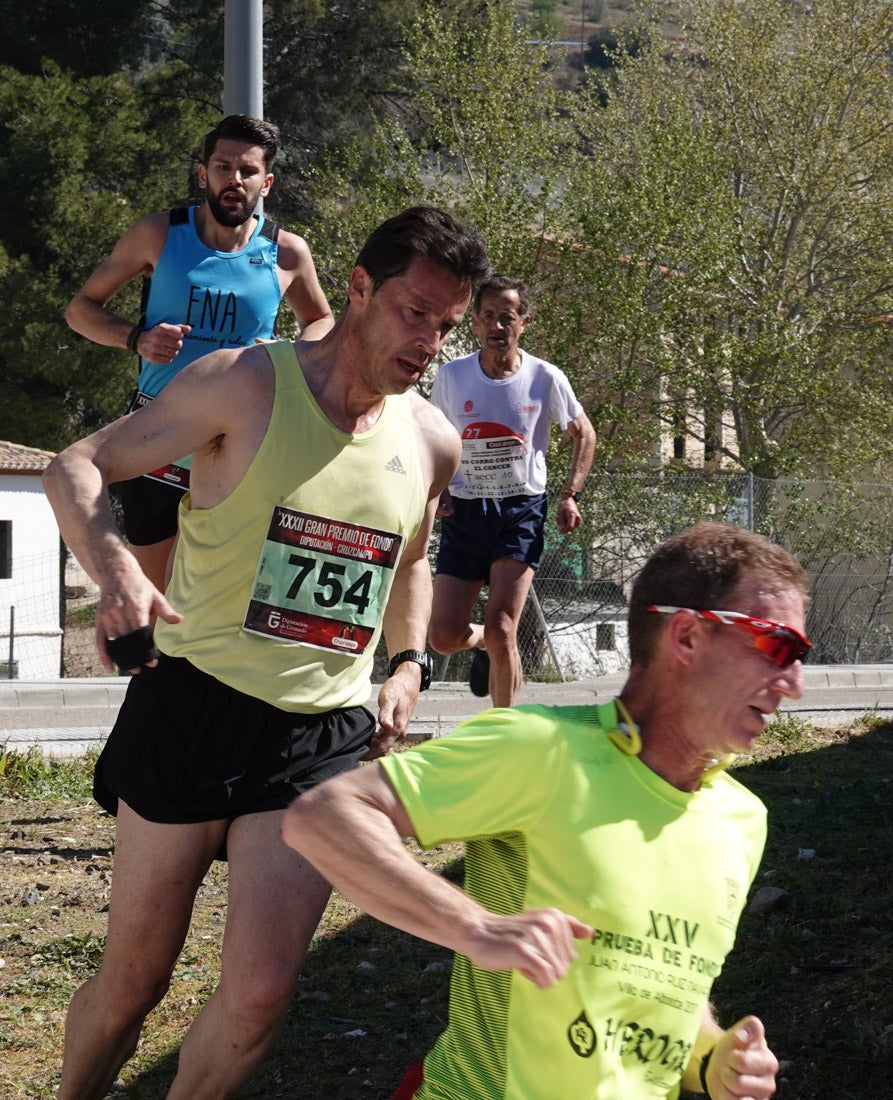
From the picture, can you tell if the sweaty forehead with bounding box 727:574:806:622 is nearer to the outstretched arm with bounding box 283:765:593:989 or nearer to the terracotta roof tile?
the outstretched arm with bounding box 283:765:593:989

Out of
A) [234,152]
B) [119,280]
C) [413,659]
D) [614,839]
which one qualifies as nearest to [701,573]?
[614,839]

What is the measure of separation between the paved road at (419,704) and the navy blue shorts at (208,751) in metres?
5.21

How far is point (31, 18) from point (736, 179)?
17439 millimetres

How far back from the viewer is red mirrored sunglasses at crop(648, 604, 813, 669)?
7.76 feet

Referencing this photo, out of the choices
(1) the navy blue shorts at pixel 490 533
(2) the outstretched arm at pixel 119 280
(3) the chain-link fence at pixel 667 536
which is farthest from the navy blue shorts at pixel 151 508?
(3) the chain-link fence at pixel 667 536

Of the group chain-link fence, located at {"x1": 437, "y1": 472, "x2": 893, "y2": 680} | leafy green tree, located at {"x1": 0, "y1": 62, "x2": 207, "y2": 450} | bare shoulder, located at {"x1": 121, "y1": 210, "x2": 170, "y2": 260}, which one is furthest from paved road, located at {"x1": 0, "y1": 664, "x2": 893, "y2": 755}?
leafy green tree, located at {"x1": 0, "y1": 62, "x2": 207, "y2": 450}

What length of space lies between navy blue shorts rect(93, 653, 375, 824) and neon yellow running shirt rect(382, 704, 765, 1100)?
107 centimetres

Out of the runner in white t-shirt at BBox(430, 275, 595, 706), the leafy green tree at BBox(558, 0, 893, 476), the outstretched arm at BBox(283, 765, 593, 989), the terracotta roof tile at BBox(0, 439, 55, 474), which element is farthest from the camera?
the terracotta roof tile at BBox(0, 439, 55, 474)

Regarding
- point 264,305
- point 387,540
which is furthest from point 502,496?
point 387,540

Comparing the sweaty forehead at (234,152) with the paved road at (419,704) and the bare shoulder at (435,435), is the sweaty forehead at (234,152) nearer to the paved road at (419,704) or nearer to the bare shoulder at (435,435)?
the bare shoulder at (435,435)

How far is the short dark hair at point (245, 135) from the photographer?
5441 mm

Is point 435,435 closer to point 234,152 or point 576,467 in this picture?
point 234,152

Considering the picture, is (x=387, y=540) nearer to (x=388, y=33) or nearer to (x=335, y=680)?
(x=335, y=680)

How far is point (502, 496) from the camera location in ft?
25.1
